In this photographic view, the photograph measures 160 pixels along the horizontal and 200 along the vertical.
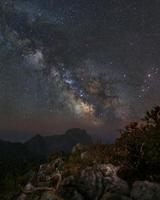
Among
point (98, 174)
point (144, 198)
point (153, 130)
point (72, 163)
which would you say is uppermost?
point (153, 130)

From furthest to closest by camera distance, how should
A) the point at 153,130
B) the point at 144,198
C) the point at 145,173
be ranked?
the point at 153,130, the point at 145,173, the point at 144,198

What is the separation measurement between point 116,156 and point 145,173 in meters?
2.34

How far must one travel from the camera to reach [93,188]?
617 inches

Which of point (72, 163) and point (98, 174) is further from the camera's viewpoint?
point (72, 163)

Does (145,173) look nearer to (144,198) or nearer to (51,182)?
(144,198)

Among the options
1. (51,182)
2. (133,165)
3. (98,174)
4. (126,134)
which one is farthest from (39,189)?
(126,134)

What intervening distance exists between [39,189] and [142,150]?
17.7ft

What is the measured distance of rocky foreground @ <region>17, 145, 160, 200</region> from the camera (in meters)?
15.0

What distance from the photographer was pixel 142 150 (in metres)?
18.1

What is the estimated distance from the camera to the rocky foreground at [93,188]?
15.0m

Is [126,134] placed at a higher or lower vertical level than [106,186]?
higher

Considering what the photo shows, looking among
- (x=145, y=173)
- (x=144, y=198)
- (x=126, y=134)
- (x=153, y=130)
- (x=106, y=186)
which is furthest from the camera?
(x=126, y=134)

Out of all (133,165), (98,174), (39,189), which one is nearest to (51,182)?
(39,189)

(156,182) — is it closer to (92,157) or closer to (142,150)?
(142,150)
